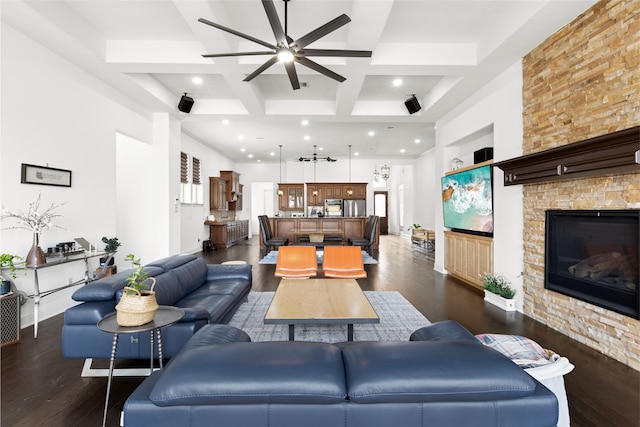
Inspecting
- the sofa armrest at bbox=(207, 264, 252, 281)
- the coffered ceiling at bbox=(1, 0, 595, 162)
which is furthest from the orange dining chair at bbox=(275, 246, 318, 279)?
the coffered ceiling at bbox=(1, 0, 595, 162)

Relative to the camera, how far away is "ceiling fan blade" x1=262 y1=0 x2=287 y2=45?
2418 millimetres

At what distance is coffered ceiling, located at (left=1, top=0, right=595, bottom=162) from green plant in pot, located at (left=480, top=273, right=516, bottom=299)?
9.45ft

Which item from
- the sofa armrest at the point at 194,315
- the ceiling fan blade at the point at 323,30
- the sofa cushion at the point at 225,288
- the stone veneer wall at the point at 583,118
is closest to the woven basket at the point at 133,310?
the sofa armrest at the point at 194,315

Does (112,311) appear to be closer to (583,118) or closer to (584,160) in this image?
(584,160)

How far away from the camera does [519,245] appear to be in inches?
150

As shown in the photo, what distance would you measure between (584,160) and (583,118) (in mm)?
514

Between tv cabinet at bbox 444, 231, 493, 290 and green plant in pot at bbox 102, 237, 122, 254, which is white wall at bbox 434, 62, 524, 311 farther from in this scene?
green plant in pot at bbox 102, 237, 122, 254

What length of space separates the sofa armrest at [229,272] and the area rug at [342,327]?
0.45 meters

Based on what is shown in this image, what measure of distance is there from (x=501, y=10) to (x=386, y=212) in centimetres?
1182

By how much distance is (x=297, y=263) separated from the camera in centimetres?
445

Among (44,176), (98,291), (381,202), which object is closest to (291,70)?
(98,291)

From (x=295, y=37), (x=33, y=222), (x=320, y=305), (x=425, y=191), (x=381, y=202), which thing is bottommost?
(x=320, y=305)

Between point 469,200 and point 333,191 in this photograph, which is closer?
point 469,200

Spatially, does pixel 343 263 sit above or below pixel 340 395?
below
